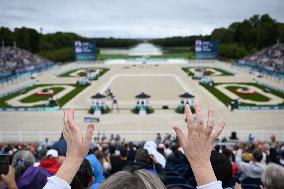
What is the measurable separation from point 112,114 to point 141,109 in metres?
2.66

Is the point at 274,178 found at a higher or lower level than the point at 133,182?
lower

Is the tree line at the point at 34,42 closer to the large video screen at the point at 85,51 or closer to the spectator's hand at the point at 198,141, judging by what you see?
the large video screen at the point at 85,51

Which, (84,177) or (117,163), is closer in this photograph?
(84,177)

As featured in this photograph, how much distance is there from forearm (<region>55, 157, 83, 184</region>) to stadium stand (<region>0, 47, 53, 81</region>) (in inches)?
2455

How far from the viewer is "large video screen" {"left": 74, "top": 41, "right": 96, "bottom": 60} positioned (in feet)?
285

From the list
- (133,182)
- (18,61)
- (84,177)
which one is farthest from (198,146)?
(18,61)

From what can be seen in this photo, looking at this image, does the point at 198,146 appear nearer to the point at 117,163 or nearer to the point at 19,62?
the point at 117,163

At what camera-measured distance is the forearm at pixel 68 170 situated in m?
2.39

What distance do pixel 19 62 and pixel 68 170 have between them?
78512 millimetres

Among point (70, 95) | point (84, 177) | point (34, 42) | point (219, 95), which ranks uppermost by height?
point (34, 42)

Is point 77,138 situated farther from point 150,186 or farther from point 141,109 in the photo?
point 141,109

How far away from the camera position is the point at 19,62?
7562 cm

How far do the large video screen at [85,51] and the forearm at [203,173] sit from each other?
8647 cm

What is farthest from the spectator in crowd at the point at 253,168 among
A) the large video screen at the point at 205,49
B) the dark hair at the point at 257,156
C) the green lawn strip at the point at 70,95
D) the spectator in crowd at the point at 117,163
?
the large video screen at the point at 205,49
